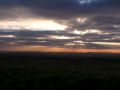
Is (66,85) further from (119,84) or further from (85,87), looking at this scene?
(119,84)

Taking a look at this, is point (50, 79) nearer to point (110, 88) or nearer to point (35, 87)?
point (35, 87)

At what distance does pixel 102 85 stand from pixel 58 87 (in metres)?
4.77

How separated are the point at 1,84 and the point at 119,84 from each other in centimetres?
1266

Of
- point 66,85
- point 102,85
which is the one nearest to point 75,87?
point 66,85

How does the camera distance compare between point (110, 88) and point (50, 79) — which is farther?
point (50, 79)

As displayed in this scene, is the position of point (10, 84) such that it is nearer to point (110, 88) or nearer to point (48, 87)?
point (48, 87)

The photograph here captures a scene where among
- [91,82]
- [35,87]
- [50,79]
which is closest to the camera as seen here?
[35,87]

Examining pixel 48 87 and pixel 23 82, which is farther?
pixel 23 82

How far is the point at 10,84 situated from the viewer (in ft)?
103

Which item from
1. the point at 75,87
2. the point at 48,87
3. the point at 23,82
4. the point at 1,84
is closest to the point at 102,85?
the point at 75,87

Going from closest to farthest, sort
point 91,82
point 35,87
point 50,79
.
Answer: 1. point 35,87
2. point 91,82
3. point 50,79

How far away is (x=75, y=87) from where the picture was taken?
3052 centimetres

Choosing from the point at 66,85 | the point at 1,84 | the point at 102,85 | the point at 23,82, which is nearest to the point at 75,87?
the point at 66,85

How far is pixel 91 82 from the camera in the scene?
32188 mm
